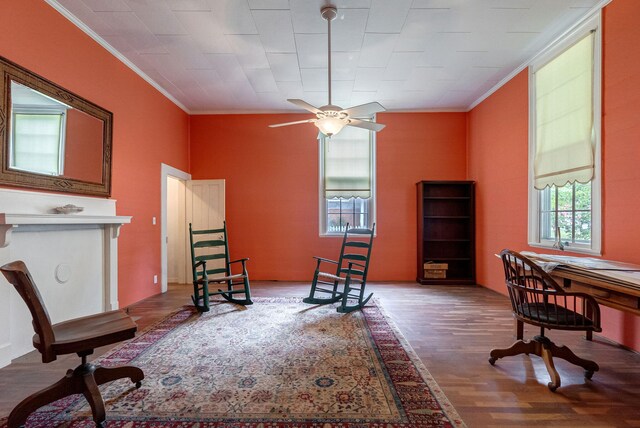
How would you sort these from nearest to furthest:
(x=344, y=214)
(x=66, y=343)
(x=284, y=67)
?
(x=66, y=343)
(x=284, y=67)
(x=344, y=214)

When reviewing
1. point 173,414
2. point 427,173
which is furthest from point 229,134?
point 173,414

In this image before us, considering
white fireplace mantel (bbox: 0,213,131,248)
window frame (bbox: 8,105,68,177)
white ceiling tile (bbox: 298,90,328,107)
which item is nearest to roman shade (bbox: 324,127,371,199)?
white ceiling tile (bbox: 298,90,328,107)

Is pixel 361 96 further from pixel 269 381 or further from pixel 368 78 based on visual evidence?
pixel 269 381

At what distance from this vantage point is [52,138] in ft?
8.88

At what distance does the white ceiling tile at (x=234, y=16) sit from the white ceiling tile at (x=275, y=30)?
0.08m

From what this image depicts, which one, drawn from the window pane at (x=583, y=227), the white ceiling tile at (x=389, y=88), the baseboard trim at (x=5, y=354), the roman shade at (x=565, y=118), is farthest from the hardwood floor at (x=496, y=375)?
the white ceiling tile at (x=389, y=88)

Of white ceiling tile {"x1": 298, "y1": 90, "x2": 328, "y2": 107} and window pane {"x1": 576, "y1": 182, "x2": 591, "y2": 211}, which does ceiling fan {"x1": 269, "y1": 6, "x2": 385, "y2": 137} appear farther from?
window pane {"x1": 576, "y1": 182, "x2": 591, "y2": 211}

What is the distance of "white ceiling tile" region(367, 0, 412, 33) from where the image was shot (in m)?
2.76

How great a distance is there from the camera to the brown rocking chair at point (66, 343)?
152 cm

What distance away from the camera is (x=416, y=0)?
8.86ft

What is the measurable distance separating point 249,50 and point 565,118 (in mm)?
3722

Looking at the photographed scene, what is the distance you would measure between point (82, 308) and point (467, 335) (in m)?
3.99

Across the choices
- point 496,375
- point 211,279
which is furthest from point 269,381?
point 211,279

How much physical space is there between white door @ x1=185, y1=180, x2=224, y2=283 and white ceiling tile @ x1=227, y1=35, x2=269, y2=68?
6.83 feet
